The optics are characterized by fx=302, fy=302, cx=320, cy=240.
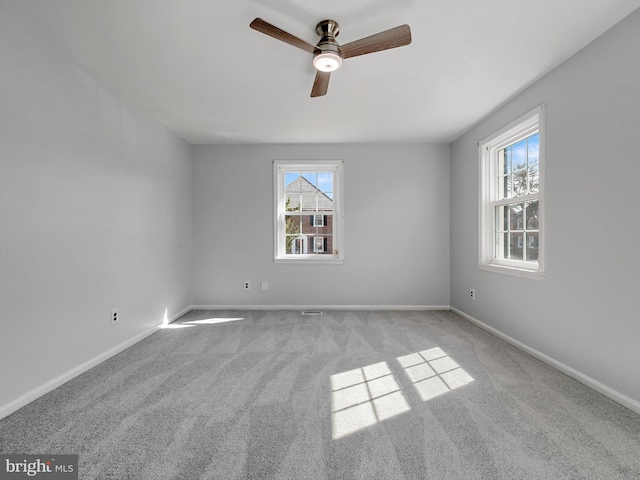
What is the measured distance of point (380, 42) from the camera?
1.81m

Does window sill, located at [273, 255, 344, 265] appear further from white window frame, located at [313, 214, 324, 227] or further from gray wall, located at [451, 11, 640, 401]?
gray wall, located at [451, 11, 640, 401]

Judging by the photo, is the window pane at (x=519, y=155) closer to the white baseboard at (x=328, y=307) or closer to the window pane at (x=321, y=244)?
the white baseboard at (x=328, y=307)

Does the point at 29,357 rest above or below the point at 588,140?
below

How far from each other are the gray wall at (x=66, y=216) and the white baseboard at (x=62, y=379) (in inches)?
1.1

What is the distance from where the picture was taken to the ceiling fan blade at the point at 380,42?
1716 mm

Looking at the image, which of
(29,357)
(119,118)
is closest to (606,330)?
(29,357)

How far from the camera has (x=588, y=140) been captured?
2.12 meters

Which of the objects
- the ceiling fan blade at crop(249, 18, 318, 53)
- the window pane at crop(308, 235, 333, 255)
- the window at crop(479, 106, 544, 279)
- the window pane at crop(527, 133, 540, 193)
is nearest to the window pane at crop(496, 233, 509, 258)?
the window at crop(479, 106, 544, 279)

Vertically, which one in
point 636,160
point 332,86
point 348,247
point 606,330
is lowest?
point 606,330

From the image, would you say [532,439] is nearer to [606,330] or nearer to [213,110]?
[606,330]

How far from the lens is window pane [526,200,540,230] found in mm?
2799

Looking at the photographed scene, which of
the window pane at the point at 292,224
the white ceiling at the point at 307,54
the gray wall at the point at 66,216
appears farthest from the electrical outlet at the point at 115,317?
the window pane at the point at 292,224

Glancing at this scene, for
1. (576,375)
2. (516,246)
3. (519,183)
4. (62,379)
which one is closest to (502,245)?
(516,246)

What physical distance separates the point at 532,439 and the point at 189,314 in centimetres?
385
